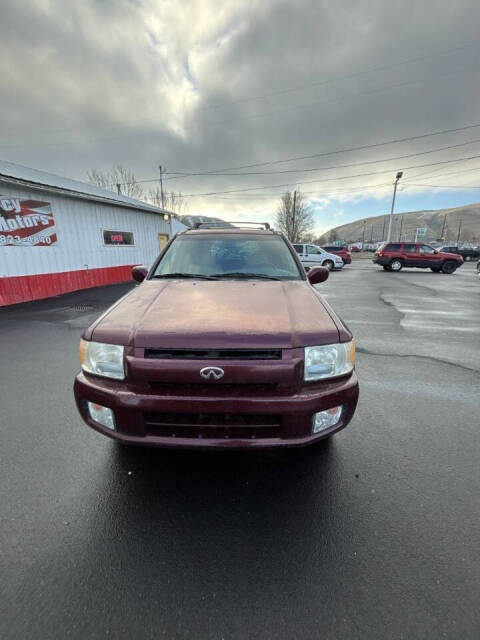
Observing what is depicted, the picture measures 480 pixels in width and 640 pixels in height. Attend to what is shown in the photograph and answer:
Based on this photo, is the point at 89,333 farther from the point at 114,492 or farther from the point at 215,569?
the point at 215,569

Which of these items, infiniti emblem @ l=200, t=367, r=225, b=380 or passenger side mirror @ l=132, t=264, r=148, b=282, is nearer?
infiniti emblem @ l=200, t=367, r=225, b=380

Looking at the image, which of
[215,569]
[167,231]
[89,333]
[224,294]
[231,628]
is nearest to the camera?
[231,628]

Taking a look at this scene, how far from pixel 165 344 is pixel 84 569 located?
4.00 ft

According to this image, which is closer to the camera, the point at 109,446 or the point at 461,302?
the point at 109,446

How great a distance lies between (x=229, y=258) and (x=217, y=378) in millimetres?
1728

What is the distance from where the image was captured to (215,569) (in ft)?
4.91

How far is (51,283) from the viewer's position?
32.1 feet

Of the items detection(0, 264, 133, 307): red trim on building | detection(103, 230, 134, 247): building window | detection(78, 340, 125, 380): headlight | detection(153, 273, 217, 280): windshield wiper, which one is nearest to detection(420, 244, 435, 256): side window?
detection(103, 230, 134, 247): building window

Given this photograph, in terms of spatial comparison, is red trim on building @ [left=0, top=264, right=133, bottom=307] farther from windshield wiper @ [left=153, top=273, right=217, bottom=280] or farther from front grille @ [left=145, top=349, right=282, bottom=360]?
front grille @ [left=145, top=349, right=282, bottom=360]

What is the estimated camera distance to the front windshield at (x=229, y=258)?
288 cm

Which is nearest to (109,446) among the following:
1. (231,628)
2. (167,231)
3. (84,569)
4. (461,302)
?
(84,569)

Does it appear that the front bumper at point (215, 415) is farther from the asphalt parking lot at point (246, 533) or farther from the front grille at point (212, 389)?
the asphalt parking lot at point (246, 533)

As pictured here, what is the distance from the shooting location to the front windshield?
2.88m

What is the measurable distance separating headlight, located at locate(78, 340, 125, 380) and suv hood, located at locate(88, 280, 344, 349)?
0.04m
